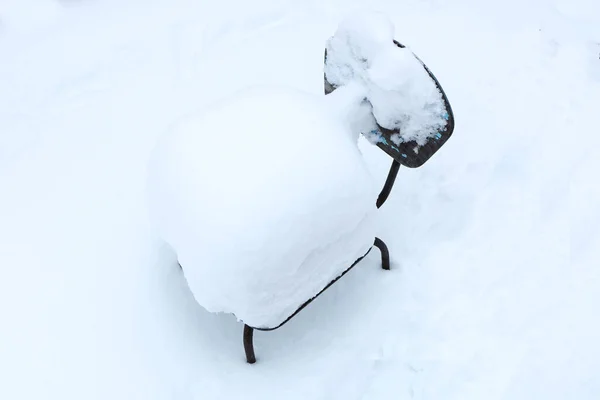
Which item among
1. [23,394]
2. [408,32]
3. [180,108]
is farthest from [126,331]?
[408,32]

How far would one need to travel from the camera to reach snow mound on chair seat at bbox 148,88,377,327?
154cm

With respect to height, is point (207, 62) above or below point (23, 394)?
above

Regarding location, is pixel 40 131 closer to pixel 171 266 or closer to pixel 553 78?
pixel 171 266

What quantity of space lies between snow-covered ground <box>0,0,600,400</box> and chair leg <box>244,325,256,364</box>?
43 mm

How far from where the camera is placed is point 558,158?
2.30m

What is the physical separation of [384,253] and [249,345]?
669mm

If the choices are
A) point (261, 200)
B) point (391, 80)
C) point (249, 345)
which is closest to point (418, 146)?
point (391, 80)

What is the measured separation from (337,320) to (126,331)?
0.86 m

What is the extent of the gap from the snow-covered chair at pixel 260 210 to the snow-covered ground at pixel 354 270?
36cm

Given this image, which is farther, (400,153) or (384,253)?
(384,253)

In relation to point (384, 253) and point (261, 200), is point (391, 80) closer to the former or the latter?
point (261, 200)

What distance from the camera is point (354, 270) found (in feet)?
7.18

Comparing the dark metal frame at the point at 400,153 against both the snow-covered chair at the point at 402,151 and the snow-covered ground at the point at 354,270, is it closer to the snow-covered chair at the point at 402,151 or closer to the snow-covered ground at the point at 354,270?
the snow-covered chair at the point at 402,151

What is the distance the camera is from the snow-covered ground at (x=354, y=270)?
6.15ft
